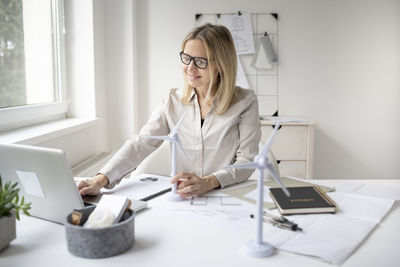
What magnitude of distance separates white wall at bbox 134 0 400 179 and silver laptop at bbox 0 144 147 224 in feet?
7.49

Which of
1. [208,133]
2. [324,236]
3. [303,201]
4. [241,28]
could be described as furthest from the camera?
A: [241,28]

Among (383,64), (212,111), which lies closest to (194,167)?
(212,111)

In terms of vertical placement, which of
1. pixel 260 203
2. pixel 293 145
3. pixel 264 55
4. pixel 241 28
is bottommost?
→ pixel 293 145

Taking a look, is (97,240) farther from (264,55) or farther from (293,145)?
(264,55)

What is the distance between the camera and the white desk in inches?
34.5

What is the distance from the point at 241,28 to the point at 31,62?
1835 millimetres

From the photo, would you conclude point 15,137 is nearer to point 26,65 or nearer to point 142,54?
point 26,65

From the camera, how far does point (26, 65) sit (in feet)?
7.24

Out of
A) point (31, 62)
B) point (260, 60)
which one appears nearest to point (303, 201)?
point (31, 62)

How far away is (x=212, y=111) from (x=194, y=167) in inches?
11.2

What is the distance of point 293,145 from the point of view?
3.03m

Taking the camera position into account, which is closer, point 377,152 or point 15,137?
point 15,137

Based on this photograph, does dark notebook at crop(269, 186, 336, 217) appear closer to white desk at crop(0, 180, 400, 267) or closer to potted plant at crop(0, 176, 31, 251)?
white desk at crop(0, 180, 400, 267)

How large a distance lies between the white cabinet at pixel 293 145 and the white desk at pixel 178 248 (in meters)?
1.88
